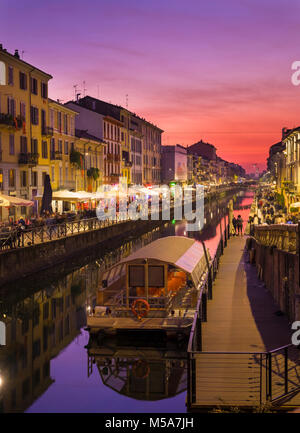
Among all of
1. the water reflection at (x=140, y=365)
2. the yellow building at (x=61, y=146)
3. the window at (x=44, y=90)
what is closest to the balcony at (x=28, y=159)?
the yellow building at (x=61, y=146)

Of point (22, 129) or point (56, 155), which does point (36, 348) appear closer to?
point (22, 129)

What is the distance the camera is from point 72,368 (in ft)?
54.5

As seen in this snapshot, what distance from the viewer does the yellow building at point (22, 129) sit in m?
41.1

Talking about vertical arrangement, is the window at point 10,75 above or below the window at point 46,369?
above

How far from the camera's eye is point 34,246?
3034cm

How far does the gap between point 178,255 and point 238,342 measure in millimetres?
7279

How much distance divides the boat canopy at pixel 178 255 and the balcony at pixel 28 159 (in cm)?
2225

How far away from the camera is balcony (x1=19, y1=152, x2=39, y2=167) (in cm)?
4397

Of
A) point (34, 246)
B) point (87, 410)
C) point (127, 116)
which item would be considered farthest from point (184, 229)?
point (87, 410)

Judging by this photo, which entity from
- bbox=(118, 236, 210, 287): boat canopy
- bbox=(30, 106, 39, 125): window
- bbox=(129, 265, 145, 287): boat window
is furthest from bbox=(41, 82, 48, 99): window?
bbox=(129, 265, 145, 287): boat window

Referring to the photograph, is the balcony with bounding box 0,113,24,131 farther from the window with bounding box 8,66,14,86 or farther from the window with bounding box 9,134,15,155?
the window with bounding box 8,66,14,86

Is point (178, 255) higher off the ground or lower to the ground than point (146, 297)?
higher

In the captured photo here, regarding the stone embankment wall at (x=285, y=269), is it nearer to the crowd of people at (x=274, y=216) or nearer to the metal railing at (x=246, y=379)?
the metal railing at (x=246, y=379)

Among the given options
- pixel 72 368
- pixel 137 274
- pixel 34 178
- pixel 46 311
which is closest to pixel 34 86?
pixel 34 178
